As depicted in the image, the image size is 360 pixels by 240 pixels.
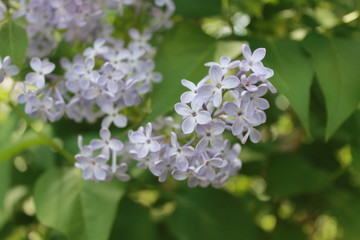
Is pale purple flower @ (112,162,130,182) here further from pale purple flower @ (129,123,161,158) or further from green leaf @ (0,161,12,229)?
green leaf @ (0,161,12,229)

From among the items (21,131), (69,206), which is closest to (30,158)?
(21,131)

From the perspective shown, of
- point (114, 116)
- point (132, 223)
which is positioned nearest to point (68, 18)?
point (114, 116)

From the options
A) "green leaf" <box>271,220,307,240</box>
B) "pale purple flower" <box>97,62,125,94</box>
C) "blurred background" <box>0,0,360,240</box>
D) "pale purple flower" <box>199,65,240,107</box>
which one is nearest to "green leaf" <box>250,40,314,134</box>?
"blurred background" <box>0,0,360,240</box>

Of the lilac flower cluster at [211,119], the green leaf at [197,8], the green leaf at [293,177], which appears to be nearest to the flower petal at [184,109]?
the lilac flower cluster at [211,119]

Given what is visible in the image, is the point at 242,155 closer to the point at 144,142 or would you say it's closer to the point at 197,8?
the point at 197,8

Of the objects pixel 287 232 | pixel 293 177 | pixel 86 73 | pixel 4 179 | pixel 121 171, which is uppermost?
pixel 86 73

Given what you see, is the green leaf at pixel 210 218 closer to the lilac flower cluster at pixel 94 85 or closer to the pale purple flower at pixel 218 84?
the lilac flower cluster at pixel 94 85
